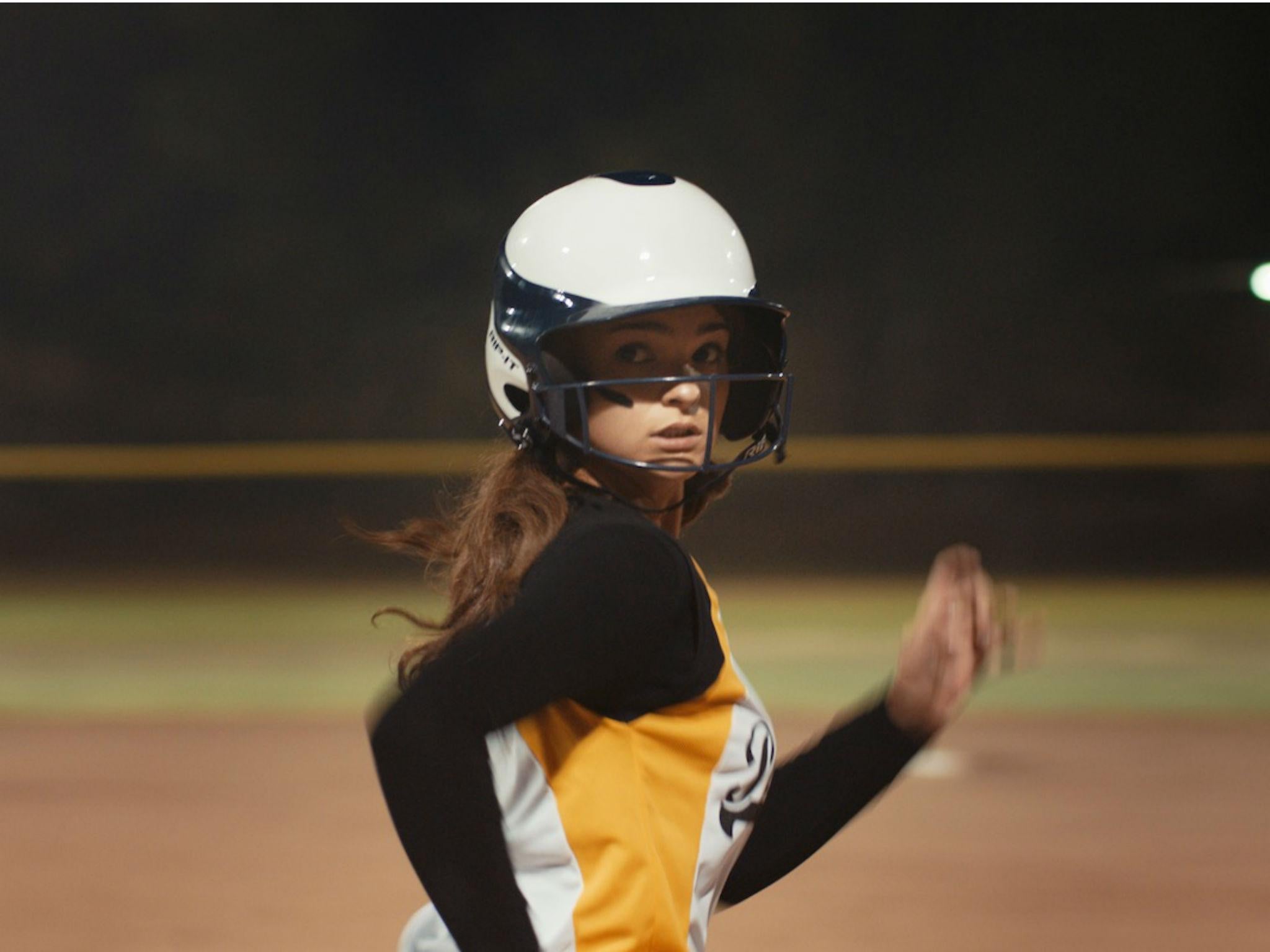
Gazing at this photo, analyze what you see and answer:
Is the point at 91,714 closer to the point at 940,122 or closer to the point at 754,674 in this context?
the point at 754,674

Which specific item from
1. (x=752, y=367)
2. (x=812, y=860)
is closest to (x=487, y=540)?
(x=752, y=367)

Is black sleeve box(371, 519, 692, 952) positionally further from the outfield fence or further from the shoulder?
the outfield fence

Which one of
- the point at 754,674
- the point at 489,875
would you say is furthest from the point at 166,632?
the point at 489,875

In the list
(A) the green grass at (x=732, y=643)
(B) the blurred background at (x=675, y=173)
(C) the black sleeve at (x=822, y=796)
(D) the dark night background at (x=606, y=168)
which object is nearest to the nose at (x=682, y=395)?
(C) the black sleeve at (x=822, y=796)

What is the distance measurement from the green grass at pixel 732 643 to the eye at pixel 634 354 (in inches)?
132

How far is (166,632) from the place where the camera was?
5.74 metres

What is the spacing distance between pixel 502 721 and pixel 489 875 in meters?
0.11

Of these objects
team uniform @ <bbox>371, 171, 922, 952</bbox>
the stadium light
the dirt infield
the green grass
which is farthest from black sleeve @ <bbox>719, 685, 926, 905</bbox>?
the stadium light

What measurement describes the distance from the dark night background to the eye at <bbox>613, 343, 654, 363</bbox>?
7282 mm

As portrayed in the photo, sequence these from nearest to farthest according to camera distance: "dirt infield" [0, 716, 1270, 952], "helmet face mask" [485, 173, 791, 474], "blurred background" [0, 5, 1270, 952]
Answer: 1. "helmet face mask" [485, 173, 791, 474]
2. "dirt infield" [0, 716, 1270, 952]
3. "blurred background" [0, 5, 1270, 952]

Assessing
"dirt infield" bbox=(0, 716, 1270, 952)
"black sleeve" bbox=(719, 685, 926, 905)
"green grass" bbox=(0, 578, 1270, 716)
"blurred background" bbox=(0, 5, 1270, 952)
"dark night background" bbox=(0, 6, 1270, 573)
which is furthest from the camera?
"dark night background" bbox=(0, 6, 1270, 573)

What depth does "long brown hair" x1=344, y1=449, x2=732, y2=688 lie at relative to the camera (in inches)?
43.3

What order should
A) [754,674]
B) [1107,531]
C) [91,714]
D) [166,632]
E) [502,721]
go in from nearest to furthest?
[502,721], [91,714], [754,674], [166,632], [1107,531]

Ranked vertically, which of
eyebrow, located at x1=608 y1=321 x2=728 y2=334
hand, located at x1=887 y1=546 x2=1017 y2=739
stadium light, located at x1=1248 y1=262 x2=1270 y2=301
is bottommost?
stadium light, located at x1=1248 y1=262 x2=1270 y2=301
